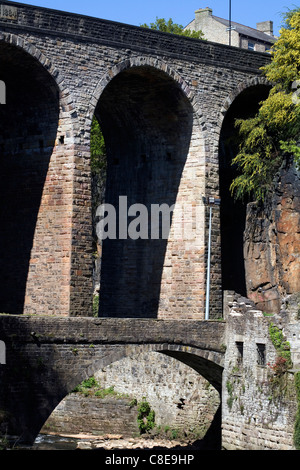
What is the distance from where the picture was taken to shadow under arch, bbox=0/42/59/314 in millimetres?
33781

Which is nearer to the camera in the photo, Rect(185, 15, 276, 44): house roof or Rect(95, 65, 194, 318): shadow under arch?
Rect(95, 65, 194, 318): shadow under arch

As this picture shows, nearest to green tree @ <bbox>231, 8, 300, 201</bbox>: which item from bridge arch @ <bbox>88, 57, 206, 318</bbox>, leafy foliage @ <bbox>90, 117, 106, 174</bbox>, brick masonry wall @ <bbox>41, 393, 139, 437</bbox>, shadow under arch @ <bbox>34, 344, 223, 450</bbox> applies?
bridge arch @ <bbox>88, 57, 206, 318</bbox>

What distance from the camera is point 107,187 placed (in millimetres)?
39969

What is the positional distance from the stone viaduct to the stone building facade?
23.2 m

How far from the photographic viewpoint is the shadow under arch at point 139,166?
3738 cm

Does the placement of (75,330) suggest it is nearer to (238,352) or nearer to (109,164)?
(238,352)

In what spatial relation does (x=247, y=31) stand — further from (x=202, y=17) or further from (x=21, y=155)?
(x=21, y=155)

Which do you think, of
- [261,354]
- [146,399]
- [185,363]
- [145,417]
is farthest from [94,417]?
[261,354]

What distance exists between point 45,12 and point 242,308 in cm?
1012

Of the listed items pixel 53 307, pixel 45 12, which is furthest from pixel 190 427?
pixel 45 12

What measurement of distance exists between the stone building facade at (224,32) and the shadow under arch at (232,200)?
21625 millimetres

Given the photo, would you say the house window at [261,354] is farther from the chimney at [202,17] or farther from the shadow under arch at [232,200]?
the chimney at [202,17]

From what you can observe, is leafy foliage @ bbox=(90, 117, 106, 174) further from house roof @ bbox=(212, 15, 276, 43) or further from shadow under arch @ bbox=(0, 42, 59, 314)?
house roof @ bbox=(212, 15, 276, 43)
